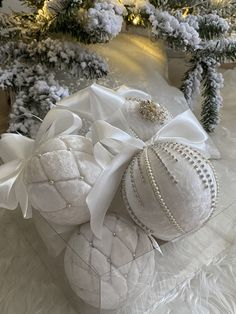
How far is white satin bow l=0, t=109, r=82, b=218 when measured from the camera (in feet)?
1.49

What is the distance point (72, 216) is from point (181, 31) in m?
0.34

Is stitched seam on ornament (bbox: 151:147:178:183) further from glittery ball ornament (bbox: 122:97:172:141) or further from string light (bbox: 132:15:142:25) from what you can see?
string light (bbox: 132:15:142:25)

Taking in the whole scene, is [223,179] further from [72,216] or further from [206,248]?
[72,216]

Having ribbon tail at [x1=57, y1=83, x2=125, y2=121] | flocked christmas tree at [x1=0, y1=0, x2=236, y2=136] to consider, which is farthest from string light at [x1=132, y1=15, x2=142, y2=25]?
ribbon tail at [x1=57, y1=83, x2=125, y2=121]

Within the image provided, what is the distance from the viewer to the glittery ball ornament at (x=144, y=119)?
1.56 ft

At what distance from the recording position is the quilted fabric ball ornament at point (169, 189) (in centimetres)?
40

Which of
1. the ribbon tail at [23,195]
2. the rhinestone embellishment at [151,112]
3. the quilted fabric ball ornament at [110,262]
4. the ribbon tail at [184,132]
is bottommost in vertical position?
the quilted fabric ball ornament at [110,262]

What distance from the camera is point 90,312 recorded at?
1.50 ft

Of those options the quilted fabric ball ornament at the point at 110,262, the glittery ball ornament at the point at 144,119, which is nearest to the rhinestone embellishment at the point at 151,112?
the glittery ball ornament at the point at 144,119

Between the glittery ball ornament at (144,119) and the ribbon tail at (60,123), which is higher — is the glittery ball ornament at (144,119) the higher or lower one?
the higher one

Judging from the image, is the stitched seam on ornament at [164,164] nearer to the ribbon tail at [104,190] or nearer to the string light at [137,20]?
the ribbon tail at [104,190]

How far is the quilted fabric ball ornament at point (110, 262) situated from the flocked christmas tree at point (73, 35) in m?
0.21

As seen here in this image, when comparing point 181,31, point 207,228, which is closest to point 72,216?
point 207,228

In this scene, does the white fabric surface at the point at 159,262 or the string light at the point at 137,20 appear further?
the string light at the point at 137,20
